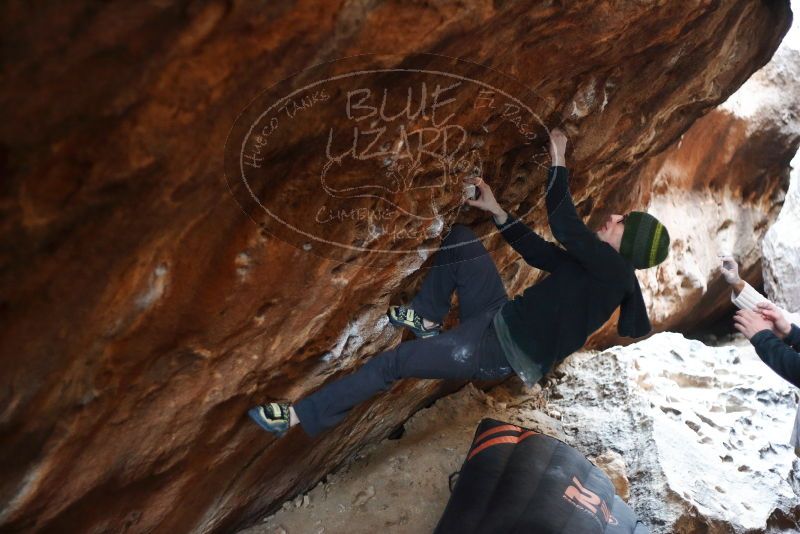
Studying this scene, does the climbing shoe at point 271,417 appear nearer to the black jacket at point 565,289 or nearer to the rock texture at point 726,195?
the black jacket at point 565,289

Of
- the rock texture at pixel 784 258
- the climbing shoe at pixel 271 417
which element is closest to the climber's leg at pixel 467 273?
the climbing shoe at pixel 271 417

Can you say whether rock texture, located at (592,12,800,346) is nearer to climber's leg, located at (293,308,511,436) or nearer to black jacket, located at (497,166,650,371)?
black jacket, located at (497,166,650,371)

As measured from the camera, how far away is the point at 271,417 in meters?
2.54

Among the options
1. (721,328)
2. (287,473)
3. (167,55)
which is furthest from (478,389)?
(721,328)

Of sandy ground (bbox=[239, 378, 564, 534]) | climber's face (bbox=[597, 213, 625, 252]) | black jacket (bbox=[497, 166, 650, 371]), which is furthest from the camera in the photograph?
sandy ground (bbox=[239, 378, 564, 534])

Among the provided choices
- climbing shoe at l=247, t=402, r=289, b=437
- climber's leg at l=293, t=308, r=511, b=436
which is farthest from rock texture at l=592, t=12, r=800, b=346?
climbing shoe at l=247, t=402, r=289, b=437

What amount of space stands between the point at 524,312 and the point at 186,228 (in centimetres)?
145

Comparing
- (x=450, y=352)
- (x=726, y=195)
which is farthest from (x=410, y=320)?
(x=726, y=195)

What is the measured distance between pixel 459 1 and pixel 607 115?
151 cm

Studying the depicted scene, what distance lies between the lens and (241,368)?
2365 millimetres

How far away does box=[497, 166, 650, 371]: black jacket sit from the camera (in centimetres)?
243

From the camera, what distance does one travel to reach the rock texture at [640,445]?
326 centimetres

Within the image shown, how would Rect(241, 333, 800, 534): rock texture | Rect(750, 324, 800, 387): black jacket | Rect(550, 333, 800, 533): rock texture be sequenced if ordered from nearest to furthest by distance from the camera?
Rect(750, 324, 800, 387): black jacket, Rect(241, 333, 800, 534): rock texture, Rect(550, 333, 800, 533): rock texture

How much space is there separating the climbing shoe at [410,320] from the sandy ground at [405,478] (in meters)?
0.97
